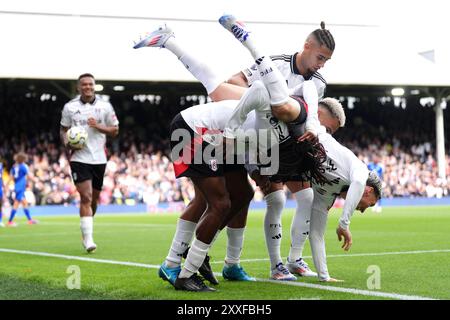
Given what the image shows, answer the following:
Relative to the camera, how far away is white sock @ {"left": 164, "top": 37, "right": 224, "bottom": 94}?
6.94m

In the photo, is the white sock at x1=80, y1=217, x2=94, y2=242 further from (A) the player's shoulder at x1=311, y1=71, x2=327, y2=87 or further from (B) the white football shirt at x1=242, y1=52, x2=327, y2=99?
(A) the player's shoulder at x1=311, y1=71, x2=327, y2=87

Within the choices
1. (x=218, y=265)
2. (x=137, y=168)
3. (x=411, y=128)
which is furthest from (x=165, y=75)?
(x=218, y=265)

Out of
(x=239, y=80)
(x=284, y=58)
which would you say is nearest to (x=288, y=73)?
(x=284, y=58)

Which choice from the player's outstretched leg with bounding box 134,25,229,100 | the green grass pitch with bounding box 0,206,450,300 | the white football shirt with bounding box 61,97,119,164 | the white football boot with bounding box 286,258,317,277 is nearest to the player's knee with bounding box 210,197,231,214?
the green grass pitch with bounding box 0,206,450,300

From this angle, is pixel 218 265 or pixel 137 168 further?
pixel 137 168

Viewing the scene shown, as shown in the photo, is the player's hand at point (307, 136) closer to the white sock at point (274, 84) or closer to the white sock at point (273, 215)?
the white sock at point (274, 84)

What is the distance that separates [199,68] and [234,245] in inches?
69.0

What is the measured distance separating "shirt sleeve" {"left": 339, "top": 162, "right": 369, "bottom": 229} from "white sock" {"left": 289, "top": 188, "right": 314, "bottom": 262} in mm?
1159

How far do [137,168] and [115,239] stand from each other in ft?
63.4

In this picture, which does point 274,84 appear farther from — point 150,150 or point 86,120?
point 150,150

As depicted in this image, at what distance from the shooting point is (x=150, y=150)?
118ft

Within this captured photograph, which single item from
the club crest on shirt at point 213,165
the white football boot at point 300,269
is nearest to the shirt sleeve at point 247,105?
the club crest on shirt at point 213,165
